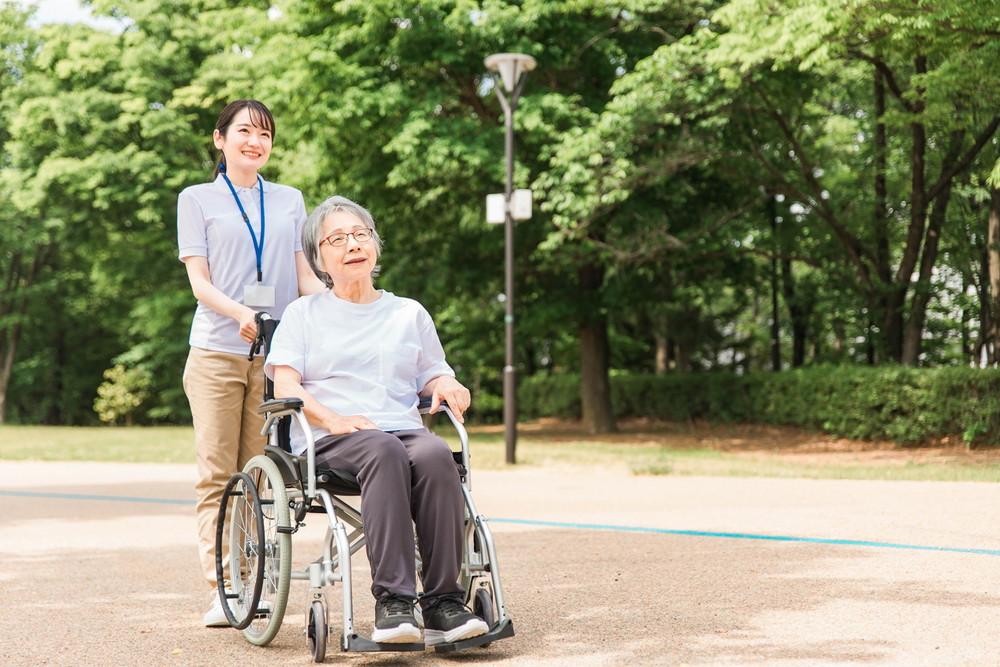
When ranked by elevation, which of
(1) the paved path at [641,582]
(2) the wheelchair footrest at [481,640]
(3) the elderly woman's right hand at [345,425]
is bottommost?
(1) the paved path at [641,582]

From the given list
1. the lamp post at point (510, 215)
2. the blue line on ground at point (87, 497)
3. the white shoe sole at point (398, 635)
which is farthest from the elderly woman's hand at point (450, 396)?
the lamp post at point (510, 215)

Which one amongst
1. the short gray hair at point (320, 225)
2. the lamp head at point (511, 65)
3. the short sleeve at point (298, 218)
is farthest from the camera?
the lamp head at point (511, 65)

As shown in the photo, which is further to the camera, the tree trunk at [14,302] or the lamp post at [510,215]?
the tree trunk at [14,302]

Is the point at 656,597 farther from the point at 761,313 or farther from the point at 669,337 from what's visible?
the point at 761,313

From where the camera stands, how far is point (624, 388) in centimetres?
2347

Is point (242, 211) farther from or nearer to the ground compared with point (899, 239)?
nearer to the ground

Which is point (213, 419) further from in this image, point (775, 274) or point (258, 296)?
point (775, 274)

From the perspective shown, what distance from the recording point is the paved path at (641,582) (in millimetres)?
3268

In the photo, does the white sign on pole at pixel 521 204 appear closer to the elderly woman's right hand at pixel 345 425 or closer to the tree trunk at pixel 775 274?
the tree trunk at pixel 775 274

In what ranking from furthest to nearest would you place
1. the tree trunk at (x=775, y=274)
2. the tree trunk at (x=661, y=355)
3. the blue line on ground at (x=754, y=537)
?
the tree trunk at (x=661, y=355) < the tree trunk at (x=775, y=274) < the blue line on ground at (x=754, y=537)

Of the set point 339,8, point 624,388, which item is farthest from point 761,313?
point 339,8

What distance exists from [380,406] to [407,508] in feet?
1.61

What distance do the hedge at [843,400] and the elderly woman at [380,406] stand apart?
11736 millimetres

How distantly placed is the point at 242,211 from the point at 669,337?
71.5ft
